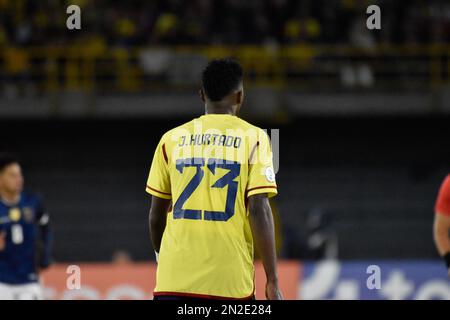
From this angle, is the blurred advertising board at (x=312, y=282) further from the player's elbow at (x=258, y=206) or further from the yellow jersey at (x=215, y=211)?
the player's elbow at (x=258, y=206)

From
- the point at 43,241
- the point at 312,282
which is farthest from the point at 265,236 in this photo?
the point at 312,282

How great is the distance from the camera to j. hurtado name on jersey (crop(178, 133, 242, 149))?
18.5 ft

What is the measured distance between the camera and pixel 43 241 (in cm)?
1030

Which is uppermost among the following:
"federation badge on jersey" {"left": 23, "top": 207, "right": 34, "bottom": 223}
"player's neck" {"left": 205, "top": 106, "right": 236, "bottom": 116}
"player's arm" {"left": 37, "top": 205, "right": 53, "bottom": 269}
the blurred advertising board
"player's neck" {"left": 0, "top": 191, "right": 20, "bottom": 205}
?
"player's neck" {"left": 205, "top": 106, "right": 236, "bottom": 116}

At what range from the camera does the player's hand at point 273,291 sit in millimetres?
5390

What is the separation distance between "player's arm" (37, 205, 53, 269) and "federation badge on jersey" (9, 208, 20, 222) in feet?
0.84

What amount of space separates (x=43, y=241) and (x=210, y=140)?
504 cm

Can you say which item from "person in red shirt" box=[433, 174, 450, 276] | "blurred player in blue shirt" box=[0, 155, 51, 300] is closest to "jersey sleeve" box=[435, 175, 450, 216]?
"person in red shirt" box=[433, 174, 450, 276]

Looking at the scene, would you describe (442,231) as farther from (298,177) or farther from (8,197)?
(298,177)

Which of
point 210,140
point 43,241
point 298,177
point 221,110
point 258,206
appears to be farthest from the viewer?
point 298,177

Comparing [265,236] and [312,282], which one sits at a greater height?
[265,236]

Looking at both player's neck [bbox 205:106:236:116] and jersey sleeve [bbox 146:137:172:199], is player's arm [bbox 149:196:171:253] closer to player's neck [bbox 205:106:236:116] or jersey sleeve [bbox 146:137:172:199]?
jersey sleeve [bbox 146:137:172:199]
